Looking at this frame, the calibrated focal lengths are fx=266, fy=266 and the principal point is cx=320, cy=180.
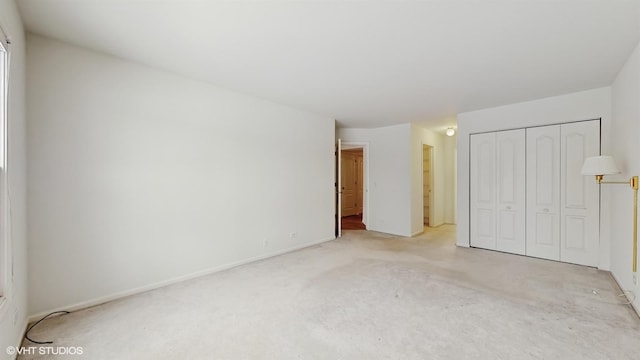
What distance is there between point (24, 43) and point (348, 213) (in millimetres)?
7851

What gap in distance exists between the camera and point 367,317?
2.38m

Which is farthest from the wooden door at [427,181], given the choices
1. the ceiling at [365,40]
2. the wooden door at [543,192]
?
the ceiling at [365,40]

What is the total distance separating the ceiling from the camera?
1953 millimetres

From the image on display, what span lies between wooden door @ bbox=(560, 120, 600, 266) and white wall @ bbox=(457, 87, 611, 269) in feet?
0.27

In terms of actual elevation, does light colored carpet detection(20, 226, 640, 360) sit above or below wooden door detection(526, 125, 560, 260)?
below

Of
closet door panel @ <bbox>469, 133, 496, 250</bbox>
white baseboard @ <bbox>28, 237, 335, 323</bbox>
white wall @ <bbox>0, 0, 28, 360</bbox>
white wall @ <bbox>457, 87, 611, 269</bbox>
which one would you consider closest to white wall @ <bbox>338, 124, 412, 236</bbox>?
white wall @ <bbox>457, 87, 611, 269</bbox>

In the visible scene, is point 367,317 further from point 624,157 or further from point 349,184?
point 349,184

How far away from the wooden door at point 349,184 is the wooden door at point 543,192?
5140mm

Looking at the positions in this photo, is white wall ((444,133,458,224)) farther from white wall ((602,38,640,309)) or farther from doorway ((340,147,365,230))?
white wall ((602,38,640,309))

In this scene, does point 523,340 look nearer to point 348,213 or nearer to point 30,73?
point 30,73

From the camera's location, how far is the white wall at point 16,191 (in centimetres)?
169

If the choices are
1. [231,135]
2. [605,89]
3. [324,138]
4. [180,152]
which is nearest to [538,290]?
[605,89]

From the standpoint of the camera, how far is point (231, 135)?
3.71 meters

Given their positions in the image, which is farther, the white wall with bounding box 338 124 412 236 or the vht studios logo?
the white wall with bounding box 338 124 412 236
